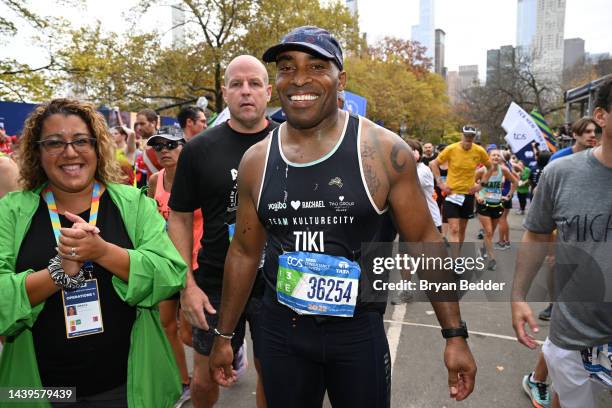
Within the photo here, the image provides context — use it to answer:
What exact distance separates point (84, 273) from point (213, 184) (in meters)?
1.04

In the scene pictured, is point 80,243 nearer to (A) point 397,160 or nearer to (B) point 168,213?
(A) point 397,160

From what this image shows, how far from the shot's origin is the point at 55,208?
2027mm

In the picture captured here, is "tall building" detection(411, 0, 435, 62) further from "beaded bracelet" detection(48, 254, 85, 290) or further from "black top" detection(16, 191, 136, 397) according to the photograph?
"beaded bracelet" detection(48, 254, 85, 290)

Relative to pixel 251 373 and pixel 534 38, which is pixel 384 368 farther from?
pixel 534 38

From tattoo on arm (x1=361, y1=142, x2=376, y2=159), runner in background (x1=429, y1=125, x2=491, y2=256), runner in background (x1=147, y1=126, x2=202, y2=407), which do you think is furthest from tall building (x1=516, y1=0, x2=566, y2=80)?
tattoo on arm (x1=361, y1=142, x2=376, y2=159)

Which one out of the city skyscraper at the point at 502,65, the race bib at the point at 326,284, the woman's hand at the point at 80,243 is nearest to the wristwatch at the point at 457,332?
the race bib at the point at 326,284

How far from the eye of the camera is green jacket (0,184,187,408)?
182 cm

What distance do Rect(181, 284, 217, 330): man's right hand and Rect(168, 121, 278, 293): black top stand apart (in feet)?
0.66

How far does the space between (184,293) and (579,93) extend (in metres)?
14.5

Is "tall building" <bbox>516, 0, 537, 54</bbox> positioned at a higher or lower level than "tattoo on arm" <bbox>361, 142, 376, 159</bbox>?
higher

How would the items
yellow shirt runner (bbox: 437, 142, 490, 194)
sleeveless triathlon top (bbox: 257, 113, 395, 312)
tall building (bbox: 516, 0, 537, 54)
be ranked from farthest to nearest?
tall building (bbox: 516, 0, 537, 54) < yellow shirt runner (bbox: 437, 142, 490, 194) < sleeveless triathlon top (bbox: 257, 113, 395, 312)

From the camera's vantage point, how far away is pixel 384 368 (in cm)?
199

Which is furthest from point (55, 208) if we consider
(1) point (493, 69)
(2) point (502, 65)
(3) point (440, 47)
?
(3) point (440, 47)

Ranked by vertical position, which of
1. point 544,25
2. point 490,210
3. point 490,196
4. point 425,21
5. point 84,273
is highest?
point 425,21
